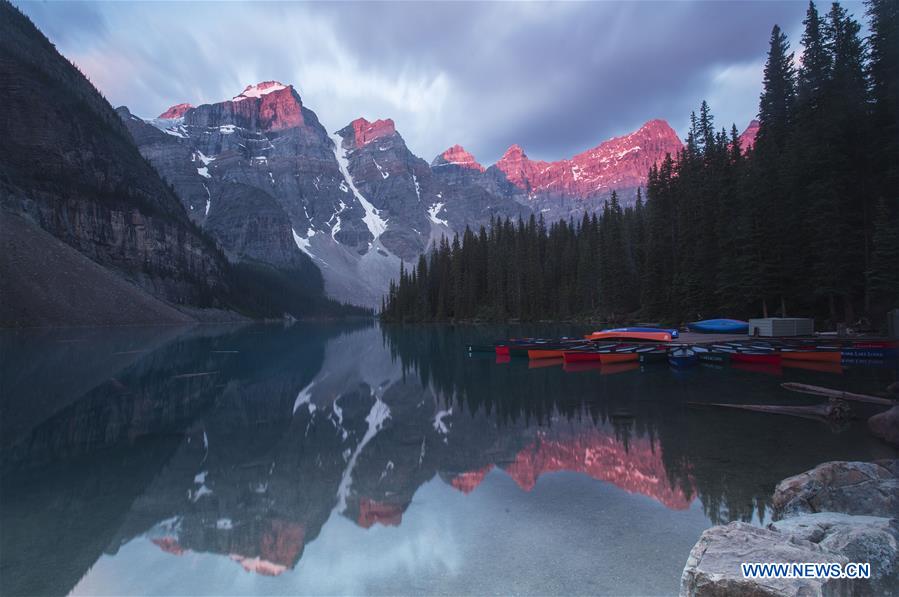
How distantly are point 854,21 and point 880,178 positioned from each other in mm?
14617

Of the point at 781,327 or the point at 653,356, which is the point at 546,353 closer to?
the point at 653,356

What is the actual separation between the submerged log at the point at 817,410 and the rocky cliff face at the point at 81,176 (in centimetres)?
11072

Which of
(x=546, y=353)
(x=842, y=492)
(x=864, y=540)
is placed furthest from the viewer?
(x=546, y=353)

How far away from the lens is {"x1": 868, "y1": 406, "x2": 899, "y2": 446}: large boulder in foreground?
11.7 m

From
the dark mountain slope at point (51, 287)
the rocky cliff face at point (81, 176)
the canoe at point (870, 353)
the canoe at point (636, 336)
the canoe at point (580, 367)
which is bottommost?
the canoe at point (580, 367)

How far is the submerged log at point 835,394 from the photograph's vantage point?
1497cm

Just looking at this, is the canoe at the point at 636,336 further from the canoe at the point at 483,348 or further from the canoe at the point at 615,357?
the canoe at the point at 483,348

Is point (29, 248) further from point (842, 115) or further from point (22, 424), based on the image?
point (842, 115)

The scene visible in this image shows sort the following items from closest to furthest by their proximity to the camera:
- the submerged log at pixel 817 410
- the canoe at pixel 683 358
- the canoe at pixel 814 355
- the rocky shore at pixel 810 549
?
the rocky shore at pixel 810 549
the submerged log at pixel 817 410
the canoe at pixel 814 355
the canoe at pixel 683 358

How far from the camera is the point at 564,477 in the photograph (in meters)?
10.5

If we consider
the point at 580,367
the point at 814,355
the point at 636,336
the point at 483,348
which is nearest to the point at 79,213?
the point at 483,348

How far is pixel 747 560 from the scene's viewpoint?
15.9ft

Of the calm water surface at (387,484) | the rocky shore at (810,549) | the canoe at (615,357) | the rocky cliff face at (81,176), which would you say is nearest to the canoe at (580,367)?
the canoe at (615,357)

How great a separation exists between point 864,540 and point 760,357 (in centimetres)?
2553
